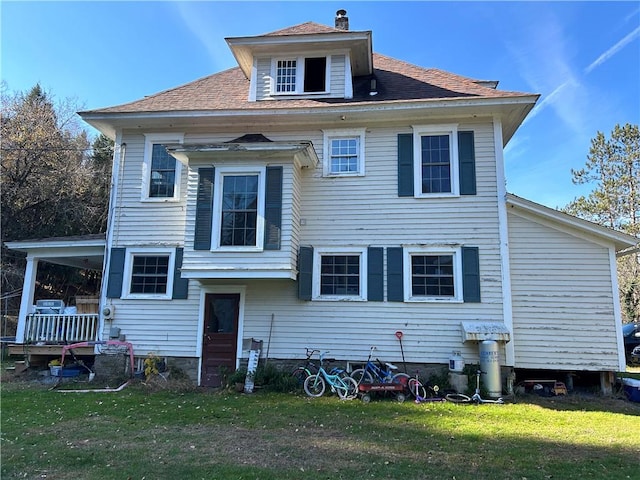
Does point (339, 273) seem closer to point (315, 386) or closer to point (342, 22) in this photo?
point (315, 386)

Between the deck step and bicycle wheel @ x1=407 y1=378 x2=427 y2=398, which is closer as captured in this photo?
bicycle wheel @ x1=407 y1=378 x2=427 y2=398

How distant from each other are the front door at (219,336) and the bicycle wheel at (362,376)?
284 cm

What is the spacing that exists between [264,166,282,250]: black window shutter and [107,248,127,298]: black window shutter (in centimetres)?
380

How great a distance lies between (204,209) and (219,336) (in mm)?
2934

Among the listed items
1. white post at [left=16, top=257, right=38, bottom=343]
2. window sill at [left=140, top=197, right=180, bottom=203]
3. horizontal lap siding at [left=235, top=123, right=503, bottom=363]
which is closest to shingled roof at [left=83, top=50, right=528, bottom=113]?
horizontal lap siding at [left=235, top=123, right=503, bottom=363]

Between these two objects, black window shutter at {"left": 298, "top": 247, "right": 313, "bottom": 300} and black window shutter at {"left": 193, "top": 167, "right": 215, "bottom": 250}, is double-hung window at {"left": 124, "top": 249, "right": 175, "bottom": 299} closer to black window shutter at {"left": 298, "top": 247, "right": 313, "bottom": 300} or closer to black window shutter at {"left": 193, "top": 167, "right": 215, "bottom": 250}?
black window shutter at {"left": 193, "top": 167, "right": 215, "bottom": 250}

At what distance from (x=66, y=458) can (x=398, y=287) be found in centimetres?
679

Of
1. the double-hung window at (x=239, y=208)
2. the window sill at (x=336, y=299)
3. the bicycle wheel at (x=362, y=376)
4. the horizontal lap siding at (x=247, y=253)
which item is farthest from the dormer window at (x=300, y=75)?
the bicycle wheel at (x=362, y=376)

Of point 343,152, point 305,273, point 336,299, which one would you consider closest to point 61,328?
point 305,273

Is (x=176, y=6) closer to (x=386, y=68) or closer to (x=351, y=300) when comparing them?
(x=386, y=68)

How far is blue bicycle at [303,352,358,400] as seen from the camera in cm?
866

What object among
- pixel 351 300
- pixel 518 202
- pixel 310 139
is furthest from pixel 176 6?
pixel 518 202

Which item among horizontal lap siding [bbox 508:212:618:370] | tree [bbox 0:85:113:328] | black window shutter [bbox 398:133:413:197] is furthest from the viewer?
tree [bbox 0:85:113:328]

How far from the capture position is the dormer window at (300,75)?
37.0 ft
